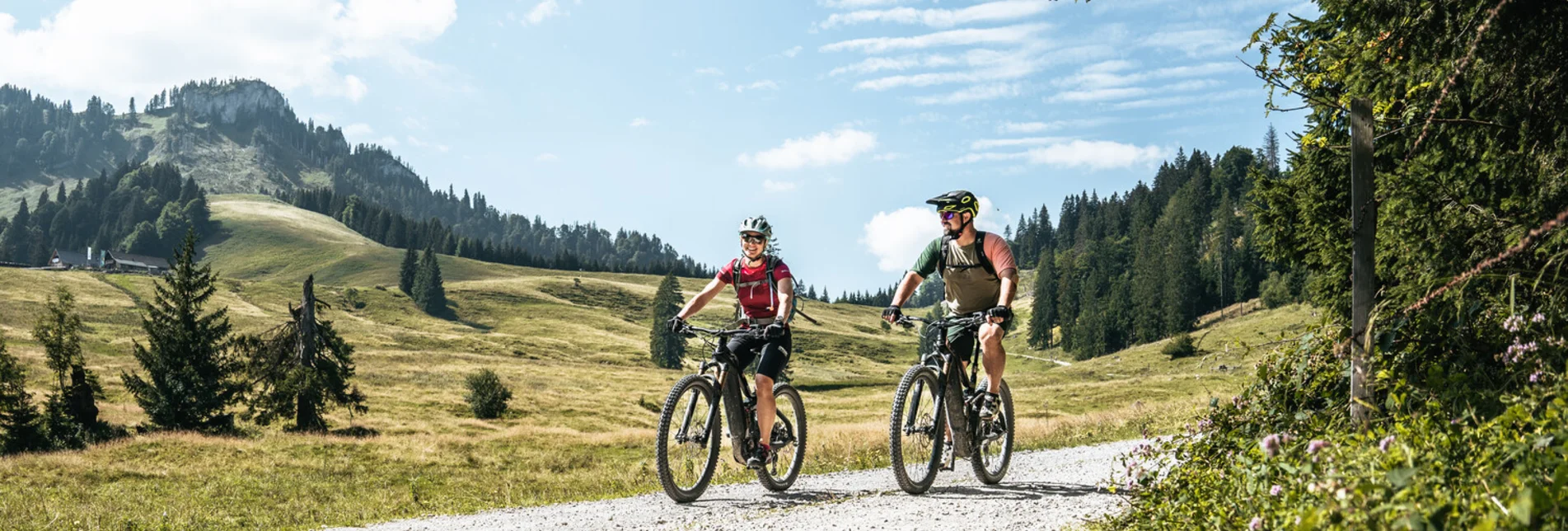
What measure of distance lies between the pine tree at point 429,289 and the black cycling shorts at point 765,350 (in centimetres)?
18113

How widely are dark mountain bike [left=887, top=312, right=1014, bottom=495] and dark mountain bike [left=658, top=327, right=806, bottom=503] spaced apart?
5.34 ft

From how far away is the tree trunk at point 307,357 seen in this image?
48719 millimetres

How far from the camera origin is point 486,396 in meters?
66.5

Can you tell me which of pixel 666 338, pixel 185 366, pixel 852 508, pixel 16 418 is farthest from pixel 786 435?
pixel 666 338

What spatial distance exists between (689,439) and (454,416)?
59190 mm

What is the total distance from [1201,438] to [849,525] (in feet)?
9.13

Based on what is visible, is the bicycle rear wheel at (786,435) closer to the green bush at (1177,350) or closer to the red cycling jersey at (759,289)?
the red cycling jersey at (759,289)

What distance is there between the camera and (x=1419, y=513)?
3637mm

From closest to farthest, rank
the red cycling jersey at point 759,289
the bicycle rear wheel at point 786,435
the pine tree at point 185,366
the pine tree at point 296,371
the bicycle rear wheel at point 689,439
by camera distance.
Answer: the bicycle rear wheel at point 689,439, the red cycling jersey at point 759,289, the bicycle rear wheel at point 786,435, the pine tree at point 185,366, the pine tree at point 296,371

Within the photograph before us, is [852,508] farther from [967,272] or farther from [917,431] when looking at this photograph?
[967,272]

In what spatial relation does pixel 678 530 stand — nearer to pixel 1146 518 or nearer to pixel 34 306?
pixel 1146 518

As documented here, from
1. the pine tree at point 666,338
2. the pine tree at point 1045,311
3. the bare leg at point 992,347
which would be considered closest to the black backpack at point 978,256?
the bare leg at point 992,347

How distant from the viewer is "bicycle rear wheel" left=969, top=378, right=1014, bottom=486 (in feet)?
33.3

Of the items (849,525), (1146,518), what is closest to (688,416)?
(849,525)
